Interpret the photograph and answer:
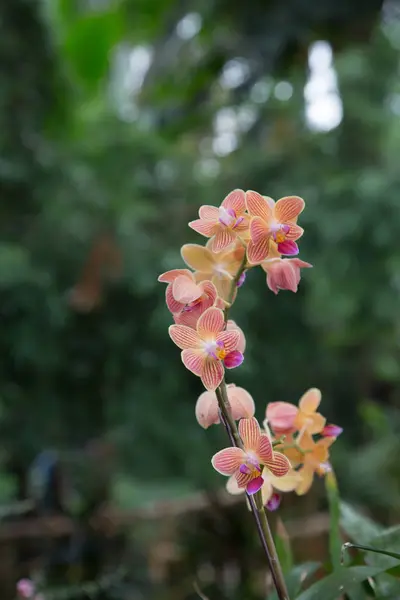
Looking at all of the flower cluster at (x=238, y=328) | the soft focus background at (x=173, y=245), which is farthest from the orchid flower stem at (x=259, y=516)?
the soft focus background at (x=173, y=245)

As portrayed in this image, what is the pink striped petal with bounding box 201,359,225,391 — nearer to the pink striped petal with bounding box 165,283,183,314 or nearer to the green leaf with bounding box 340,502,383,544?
the pink striped petal with bounding box 165,283,183,314

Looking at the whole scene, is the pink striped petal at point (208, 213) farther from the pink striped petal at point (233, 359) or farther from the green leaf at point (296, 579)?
the green leaf at point (296, 579)

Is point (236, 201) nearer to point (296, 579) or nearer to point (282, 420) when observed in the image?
point (282, 420)

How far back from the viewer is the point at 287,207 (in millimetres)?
341

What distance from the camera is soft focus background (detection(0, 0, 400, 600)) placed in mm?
1174

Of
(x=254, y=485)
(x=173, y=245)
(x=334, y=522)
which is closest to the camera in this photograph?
(x=254, y=485)

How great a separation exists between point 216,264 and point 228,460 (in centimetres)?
13

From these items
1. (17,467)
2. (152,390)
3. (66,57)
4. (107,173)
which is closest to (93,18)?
(66,57)

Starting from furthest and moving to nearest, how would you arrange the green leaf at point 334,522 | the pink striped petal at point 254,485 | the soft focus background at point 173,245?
the soft focus background at point 173,245 < the green leaf at point 334,522 < the pink striped petal at point 254,485

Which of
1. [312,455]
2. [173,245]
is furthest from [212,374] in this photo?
[173,245]

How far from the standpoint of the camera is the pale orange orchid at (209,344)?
0.32 metres

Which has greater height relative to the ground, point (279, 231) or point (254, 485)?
point (279, 231)

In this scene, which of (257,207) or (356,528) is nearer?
(257,207)

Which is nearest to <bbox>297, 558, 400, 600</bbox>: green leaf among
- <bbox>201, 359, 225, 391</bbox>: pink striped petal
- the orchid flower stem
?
the orchid flower stem
